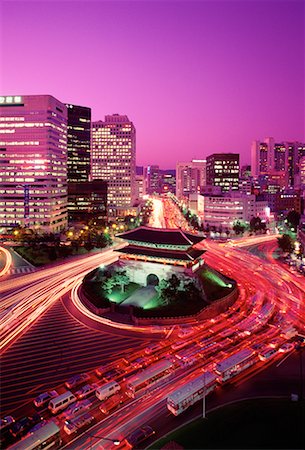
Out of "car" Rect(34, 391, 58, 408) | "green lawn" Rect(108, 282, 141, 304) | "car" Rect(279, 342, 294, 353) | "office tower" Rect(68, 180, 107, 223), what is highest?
"office tower" Rect(68, 180, 107, 223)

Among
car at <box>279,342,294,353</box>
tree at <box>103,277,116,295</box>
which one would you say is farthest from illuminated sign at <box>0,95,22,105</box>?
car at <box>279,342,294,353</box>

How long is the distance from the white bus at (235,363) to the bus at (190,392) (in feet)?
2.77

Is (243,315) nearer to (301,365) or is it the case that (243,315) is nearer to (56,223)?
(301,365)

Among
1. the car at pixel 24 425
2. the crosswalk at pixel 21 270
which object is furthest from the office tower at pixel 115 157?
the car at pixel 24 425

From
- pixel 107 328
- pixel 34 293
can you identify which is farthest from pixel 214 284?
pixel 34 293

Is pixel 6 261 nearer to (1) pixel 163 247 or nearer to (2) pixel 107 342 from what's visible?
(1) pixel 163 247

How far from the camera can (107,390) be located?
75.1 feet

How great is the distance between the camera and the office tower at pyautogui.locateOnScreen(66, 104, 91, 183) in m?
132

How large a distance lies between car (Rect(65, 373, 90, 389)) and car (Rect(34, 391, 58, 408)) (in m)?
1.17

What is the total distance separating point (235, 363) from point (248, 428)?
20.7ft

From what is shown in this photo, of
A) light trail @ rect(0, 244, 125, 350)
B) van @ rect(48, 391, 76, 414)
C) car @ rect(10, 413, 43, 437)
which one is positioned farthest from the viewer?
light trail @ rect(0, 244, 125, 350)

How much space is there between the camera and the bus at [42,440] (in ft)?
60.2

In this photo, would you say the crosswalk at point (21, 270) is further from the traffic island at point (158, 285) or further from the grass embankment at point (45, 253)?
the traffic island at point (158, 285)

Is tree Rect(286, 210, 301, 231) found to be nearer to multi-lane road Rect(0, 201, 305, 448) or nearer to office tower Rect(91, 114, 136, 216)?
multi-lane road Rect(0, 201, 305, 448)
